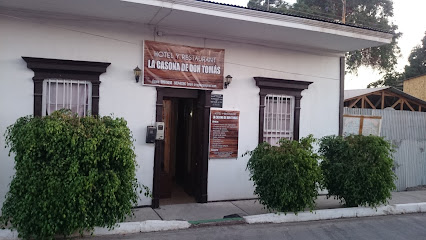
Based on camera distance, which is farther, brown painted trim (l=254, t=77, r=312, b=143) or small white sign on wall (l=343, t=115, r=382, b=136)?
small white sign on wall (l=343, t=115, r=382, b=136)

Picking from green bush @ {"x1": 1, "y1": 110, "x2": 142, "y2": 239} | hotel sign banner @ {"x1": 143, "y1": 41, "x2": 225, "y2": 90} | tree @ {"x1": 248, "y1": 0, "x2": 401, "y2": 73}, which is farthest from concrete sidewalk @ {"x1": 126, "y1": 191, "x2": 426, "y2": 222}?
tree @ {"x1": 248, "y1": 0, "x2": 401, "y2": 73}

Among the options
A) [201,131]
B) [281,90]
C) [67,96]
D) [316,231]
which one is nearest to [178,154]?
[201,131]

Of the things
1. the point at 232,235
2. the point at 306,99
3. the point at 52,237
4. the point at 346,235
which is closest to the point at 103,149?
the point at 52,237

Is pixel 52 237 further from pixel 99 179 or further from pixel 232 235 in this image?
pixel 232 235

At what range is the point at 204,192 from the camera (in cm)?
794

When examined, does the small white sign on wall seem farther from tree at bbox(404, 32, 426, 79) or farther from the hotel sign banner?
tree at bbox(404, 32, 426, 79)

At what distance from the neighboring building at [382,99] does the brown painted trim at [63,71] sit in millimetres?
9289

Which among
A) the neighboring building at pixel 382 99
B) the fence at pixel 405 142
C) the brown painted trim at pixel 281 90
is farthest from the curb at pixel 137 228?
the neighboring building at pixel 382 99

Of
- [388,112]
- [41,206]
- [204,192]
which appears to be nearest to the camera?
[41,206]

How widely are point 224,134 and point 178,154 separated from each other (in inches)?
92.9

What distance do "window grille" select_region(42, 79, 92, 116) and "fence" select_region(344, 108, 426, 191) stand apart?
23.0 ft

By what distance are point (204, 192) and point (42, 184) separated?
376 centimetres

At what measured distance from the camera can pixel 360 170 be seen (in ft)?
24.0

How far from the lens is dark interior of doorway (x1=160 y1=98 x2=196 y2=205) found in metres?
8.36
